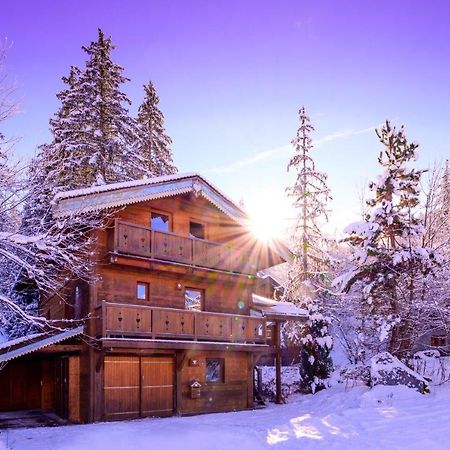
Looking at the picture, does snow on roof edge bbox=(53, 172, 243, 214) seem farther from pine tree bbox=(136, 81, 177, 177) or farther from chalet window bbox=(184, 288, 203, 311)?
pine tree bbox=(136, 81, 177, 177)

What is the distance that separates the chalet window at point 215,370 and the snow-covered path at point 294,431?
13.8ft

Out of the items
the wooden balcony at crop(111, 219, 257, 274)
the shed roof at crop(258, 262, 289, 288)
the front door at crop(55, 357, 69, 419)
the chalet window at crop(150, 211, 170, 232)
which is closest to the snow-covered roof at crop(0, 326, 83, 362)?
the front door at crop(55, 357, 69, 419)

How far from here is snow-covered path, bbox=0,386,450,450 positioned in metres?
14.1

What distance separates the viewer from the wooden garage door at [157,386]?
2169 centimetres

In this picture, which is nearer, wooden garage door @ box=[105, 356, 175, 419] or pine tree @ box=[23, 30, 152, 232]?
wooden garage door @ box=[105, 356, 175, 419]

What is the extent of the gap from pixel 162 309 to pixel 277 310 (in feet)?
25.4

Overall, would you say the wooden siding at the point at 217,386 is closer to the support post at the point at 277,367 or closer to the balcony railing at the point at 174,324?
the balcony railing at the point at 174,324

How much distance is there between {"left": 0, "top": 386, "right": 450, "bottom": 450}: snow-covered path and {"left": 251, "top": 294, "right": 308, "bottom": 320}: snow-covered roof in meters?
7.01

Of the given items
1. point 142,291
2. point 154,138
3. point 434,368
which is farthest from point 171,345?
point 154,138

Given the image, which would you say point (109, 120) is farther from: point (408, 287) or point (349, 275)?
point (408, 287)

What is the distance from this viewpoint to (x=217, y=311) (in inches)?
→ 995

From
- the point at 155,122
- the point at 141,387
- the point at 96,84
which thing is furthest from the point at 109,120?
the point at 141,387

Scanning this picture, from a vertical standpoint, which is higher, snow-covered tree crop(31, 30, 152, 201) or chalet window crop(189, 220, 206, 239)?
snow-covered tree crop(31, 30, 152, 201)

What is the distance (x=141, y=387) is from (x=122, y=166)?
15.6m
